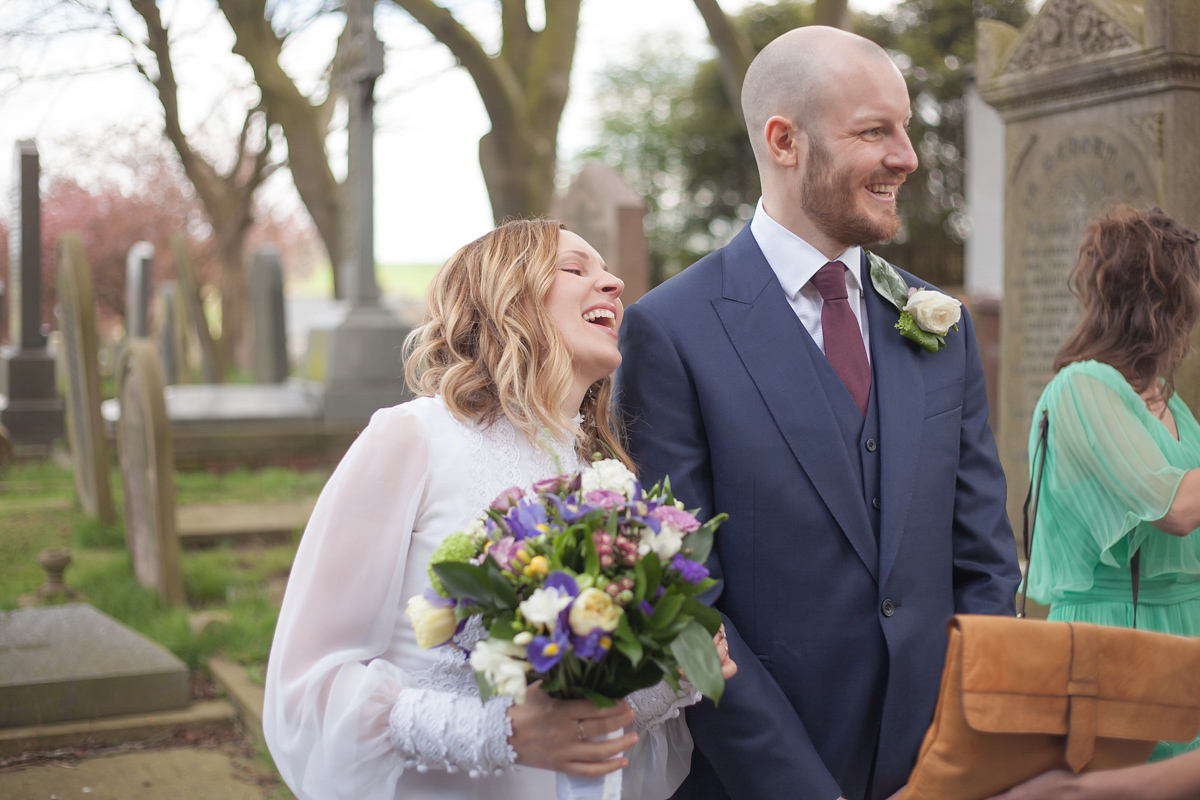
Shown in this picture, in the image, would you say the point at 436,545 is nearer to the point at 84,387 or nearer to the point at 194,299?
the point at 84,387

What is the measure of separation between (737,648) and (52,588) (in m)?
4.88

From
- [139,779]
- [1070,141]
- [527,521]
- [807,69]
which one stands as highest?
[1070,141]

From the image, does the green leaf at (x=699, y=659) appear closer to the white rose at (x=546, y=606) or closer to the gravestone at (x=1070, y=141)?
the white rose at (x=546, y=606)

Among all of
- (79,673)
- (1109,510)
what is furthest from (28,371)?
(1109,510)

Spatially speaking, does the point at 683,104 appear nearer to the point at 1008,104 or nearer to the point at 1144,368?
the point at 1008,104

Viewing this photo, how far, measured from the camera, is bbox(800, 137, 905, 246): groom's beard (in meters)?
2.28

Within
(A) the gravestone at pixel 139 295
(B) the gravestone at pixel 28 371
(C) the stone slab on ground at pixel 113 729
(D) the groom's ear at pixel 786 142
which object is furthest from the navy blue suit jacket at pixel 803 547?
(A) the gravestone at pixel 139 295

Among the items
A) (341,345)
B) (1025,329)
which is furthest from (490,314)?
(341,345)

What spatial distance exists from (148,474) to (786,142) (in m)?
4.57

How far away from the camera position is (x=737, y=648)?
215 centimetres

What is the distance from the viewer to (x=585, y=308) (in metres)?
2.19

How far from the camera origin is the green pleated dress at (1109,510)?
8.64 feet

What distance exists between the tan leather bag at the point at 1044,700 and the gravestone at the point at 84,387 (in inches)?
274

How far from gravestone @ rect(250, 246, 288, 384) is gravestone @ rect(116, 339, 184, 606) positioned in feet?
22.2
